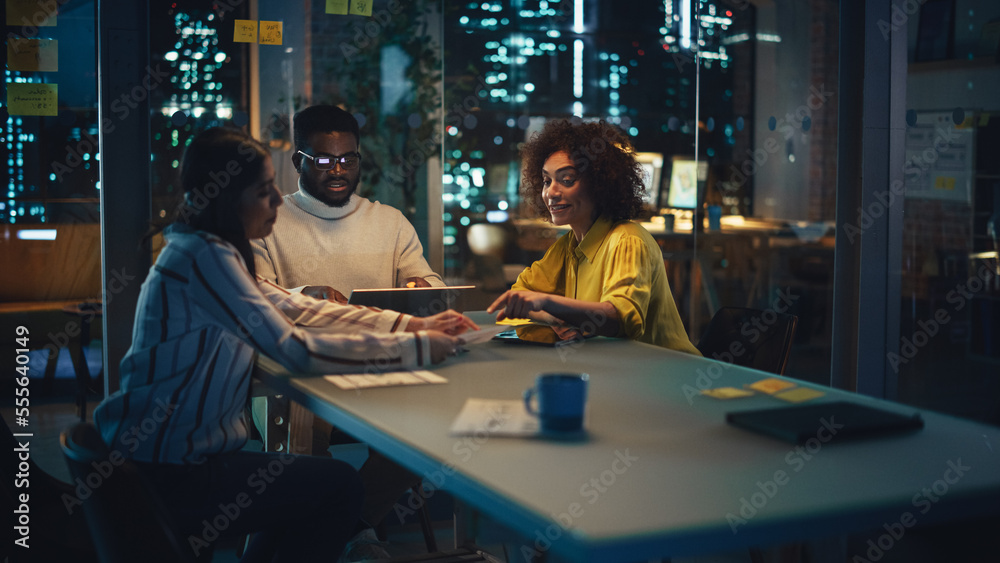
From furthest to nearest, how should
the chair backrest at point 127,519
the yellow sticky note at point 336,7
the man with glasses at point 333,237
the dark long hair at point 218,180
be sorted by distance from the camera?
the yellow sticky note at point 336,7, the man with glasses at point 333,237, the dark long hair at point 218,180, the chair backrest at point 127,519

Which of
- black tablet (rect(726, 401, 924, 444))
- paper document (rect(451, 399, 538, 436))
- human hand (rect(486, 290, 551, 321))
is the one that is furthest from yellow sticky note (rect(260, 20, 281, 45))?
black tablet (rect(726, 401, 924, 444))

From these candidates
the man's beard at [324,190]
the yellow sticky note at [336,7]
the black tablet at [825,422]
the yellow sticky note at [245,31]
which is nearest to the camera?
the black tablet at [825,422]

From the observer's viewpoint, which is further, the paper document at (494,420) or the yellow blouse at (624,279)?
the yellow blouse at (624,279)

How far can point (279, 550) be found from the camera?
1.84 meters

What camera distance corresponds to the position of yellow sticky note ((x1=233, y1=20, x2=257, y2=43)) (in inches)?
142

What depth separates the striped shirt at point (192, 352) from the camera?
175 centimetres

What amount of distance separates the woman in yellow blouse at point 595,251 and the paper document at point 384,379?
1.53 feet

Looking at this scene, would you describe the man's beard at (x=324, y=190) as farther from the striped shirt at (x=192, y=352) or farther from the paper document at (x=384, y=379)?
the paper document at (x=384, y=379)

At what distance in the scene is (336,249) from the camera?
10.2 ft

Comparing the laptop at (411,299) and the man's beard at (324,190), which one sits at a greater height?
the man's beard at (324,190)

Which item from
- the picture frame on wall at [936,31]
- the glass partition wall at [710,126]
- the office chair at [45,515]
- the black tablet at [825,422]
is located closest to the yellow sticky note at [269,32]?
the office chair at [45,515]

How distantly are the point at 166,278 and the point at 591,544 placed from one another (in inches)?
45.0

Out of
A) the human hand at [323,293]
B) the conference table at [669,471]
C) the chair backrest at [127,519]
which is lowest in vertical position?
the chair backrest at [127,519]

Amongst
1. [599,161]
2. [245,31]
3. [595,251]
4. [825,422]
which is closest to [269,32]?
[245,31]
